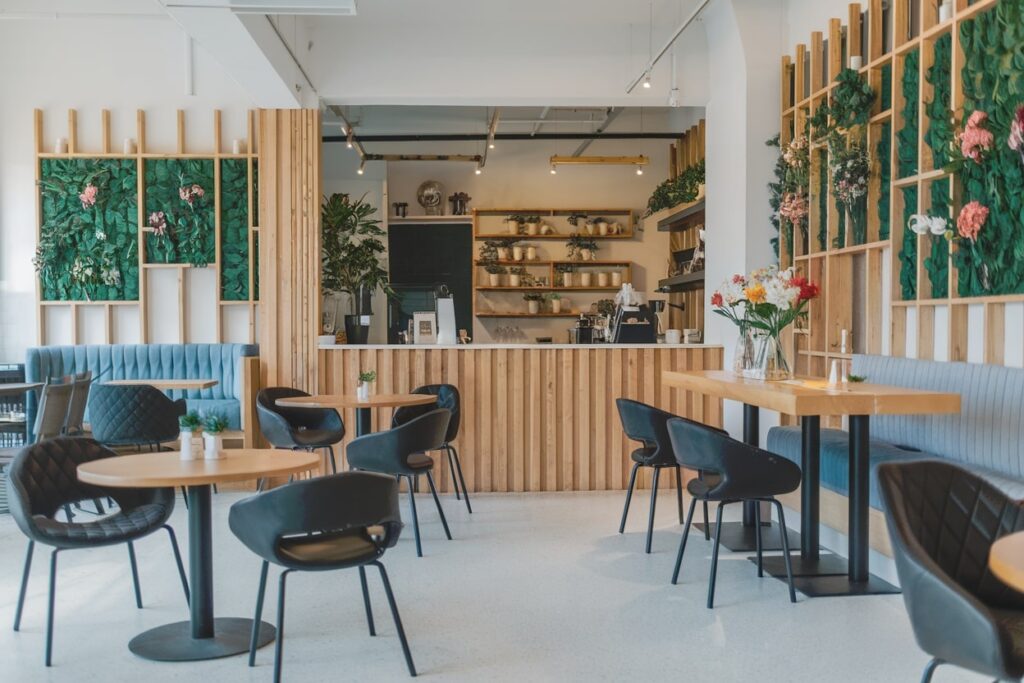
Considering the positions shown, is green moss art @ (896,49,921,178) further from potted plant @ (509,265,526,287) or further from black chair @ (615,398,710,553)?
potted plant @ (509,265,526,287)

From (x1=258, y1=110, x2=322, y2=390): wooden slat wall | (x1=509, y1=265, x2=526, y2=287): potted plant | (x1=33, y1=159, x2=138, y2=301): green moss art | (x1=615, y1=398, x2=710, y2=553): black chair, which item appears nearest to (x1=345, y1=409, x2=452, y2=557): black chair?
(x1=615, y1=398, x2=710, y2=553): black chair

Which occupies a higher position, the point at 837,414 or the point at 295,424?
the point at 837,414

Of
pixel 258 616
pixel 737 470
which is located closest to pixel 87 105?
pixel 258 616

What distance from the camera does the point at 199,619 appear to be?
432 centimetres

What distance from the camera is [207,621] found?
4.34 m

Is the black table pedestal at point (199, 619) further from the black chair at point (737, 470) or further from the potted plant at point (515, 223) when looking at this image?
the potted plant at point (515, 223)

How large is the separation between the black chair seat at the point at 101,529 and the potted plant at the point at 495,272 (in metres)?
8.78

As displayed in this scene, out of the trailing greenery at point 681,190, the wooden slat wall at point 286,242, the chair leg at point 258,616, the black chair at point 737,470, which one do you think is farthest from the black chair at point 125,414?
the trailing greenery at point 681,190

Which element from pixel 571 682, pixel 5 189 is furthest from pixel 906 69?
pixel 5 189

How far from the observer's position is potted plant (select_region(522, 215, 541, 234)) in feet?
42.9

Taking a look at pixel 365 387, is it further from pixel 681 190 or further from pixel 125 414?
pixel 681 190

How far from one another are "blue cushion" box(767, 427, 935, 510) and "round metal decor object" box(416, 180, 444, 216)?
768 centimetres

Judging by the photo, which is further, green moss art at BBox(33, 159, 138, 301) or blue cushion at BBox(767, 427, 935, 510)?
green moss art at BBox(33, 159, 138, 301)

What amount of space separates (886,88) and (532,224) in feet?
22.8
